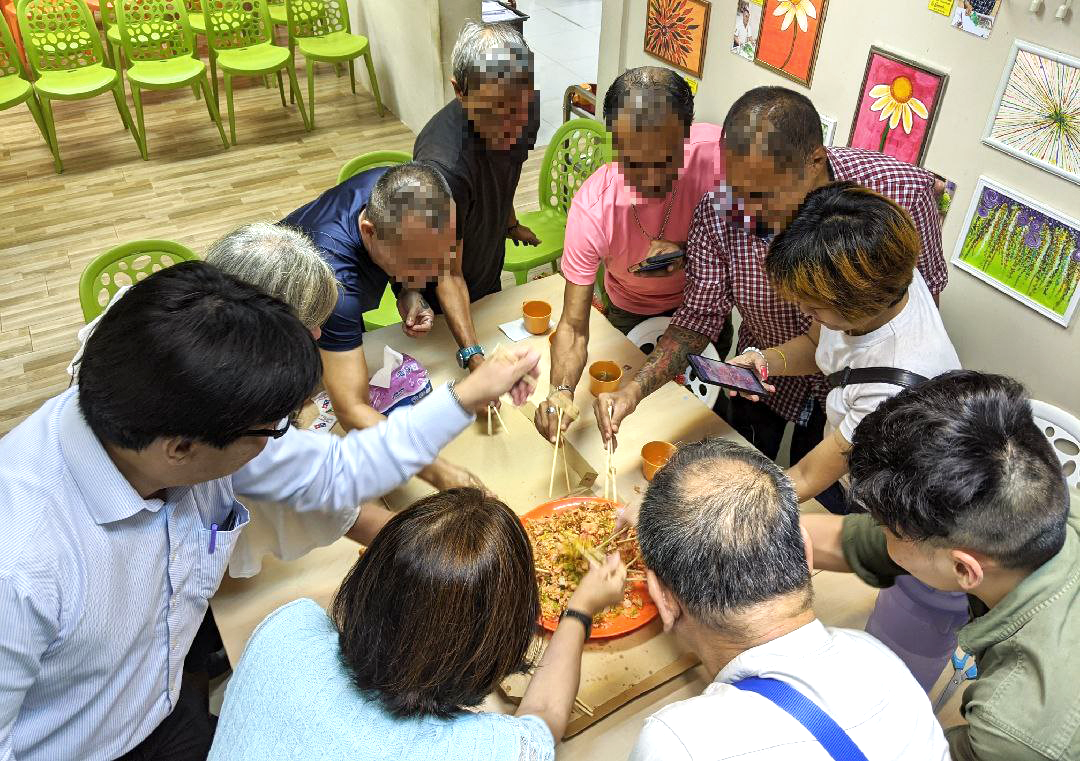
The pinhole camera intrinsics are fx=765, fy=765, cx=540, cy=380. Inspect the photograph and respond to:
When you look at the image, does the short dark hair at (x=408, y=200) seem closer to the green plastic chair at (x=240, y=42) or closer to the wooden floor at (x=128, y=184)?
the wooden floor at (x=128, y=184)

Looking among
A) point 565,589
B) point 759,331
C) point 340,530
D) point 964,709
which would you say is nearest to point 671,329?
point 759,331

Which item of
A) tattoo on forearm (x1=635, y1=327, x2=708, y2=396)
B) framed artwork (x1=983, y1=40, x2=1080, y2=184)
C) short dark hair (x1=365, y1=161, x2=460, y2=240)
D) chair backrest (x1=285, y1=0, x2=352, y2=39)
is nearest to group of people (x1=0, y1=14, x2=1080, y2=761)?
short dark hair (x1=365, y1=161, x2=460, y2=240)

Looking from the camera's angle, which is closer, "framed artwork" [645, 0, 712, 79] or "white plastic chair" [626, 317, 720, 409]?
"white plastic chair" [626, 317, 720, 409]

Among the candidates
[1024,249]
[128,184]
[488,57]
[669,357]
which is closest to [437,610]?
[669,357]

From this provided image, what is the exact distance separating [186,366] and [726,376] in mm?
1483

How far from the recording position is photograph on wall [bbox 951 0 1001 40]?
8.43ft

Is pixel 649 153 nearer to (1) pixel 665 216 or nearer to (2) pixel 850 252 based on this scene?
(1) pixel 665 216

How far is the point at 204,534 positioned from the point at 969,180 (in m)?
2.78

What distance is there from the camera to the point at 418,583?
4.01 feet

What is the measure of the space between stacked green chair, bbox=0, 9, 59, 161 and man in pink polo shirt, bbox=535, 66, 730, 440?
17.0 feet

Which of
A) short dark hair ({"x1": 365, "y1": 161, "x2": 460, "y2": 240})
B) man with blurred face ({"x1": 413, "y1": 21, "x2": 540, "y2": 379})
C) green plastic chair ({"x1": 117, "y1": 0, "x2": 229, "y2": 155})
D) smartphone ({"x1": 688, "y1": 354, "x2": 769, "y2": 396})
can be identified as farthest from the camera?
green plastic chair ({"x1": 117, "y1": 0, "x2": 229, "y2": 155})

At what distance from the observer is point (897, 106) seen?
2.96 m

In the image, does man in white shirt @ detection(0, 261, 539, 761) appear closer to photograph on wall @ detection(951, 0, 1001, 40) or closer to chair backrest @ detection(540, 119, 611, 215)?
photograph on wall @ detection(951, 0, 1001, 40)

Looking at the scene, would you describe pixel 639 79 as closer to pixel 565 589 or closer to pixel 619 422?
pixel 619 422
